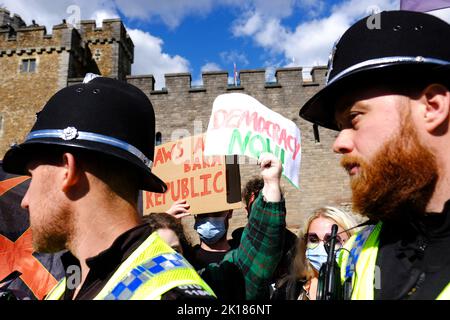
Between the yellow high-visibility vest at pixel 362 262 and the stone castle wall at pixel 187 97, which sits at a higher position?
the stone castle wall at pixel 187 97

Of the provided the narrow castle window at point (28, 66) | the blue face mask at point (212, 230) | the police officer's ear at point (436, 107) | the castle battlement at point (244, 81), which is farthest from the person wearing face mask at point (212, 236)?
the narrow castle window at point (28, 66)

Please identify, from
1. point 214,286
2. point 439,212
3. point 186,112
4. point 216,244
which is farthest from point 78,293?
point 186,112

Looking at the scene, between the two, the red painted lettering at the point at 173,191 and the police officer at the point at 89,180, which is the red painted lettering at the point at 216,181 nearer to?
the red painted lettering at the point at 173,191

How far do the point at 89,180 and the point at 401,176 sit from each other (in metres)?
1.16

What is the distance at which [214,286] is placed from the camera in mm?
2080

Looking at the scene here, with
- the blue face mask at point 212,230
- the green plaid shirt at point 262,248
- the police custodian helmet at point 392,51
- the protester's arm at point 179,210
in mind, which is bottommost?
A: the green plaid shirt at point 262,248

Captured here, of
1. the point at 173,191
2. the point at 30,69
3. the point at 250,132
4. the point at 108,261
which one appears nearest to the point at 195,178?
the point at 173,191

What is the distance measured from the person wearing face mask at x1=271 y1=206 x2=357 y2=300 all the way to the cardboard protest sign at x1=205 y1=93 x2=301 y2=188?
0.47 metres

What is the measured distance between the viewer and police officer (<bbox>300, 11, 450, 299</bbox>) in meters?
1.29

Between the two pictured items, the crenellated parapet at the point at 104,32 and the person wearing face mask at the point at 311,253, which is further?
the crenellated parapet at the point at 104,32

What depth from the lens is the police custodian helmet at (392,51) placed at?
1334 mm

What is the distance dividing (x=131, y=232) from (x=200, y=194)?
249 centimetres
